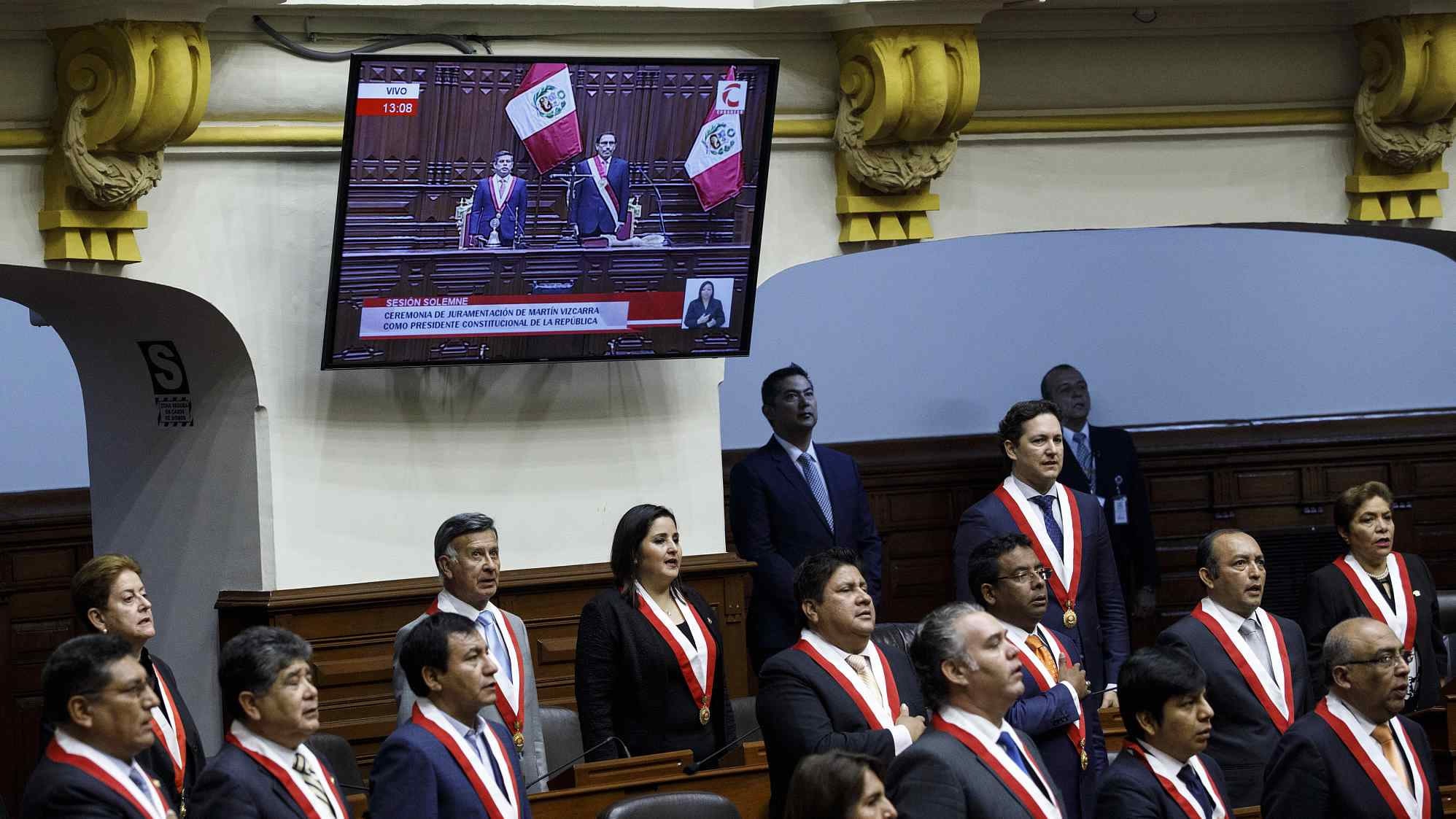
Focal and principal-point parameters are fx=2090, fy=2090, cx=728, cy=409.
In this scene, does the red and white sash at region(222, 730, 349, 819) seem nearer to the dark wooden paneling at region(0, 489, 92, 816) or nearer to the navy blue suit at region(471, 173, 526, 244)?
the navy blue suit at region(471, 173, 526, 244)

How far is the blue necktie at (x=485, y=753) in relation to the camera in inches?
166

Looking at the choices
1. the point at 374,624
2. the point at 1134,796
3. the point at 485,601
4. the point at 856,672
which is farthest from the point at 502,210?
the point at 1134,796

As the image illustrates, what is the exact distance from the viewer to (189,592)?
6535 mm

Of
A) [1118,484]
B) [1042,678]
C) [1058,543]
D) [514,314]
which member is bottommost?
[1042,678]

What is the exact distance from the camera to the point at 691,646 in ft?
17.8

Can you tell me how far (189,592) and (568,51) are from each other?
6.82 ft

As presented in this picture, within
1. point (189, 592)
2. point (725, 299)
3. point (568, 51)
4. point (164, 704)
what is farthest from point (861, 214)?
point (164, 704)

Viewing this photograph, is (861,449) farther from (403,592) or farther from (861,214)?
(403,592)

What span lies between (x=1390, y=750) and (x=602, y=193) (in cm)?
301

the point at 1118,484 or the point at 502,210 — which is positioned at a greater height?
the point at 502,210

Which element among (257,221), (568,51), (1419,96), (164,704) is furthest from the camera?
(1419,96)

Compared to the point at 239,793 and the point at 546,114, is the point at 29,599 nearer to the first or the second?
the point at 546,114

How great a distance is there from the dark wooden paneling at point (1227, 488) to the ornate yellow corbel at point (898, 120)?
2187 millimetres

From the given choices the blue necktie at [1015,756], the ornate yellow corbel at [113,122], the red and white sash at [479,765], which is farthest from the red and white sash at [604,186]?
the blue necktie at [1015,756]
